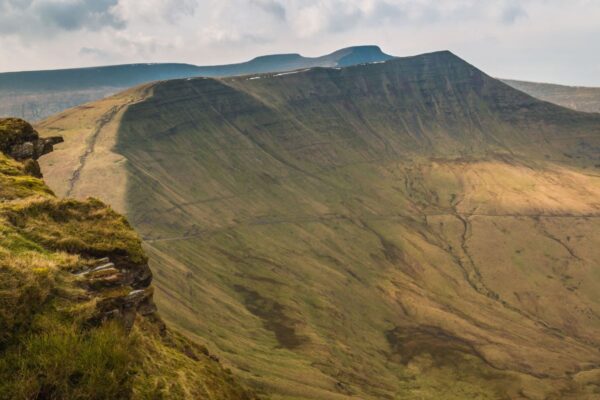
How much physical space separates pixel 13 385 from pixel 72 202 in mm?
16680

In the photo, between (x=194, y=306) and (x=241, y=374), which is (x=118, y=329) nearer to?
(x=241, y=374)

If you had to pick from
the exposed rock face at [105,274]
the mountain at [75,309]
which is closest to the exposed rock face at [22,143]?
the exposed rock face at [105,274]

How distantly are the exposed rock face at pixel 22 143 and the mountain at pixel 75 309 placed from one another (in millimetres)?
2300

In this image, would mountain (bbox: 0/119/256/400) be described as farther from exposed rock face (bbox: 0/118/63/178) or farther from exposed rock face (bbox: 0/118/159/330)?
exposed rock face (bbox: 0/118/63/178)

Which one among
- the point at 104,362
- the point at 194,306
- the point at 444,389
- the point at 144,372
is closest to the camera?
the point at 104,362

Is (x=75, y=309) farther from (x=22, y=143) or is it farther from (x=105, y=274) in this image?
(x=22, y=143)

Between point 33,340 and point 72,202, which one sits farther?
point 72,202

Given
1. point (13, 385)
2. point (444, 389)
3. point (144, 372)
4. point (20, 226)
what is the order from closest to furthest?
1. point (13, 385)
2. point (144, 372)
3. point (20, 226)
4. point (444, 389)

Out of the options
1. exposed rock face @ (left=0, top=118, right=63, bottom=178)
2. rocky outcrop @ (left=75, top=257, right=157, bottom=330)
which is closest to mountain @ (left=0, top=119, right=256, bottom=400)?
A: rocky outcrop @ (left=75, top=257, right=157, bottom=330)

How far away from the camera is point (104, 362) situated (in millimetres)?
17891

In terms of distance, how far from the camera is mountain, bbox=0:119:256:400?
56.9ft

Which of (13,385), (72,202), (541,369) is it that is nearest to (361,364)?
(541,369)

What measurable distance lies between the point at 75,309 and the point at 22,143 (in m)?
27.3

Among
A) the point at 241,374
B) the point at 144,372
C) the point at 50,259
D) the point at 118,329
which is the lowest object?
the point at 241,374
